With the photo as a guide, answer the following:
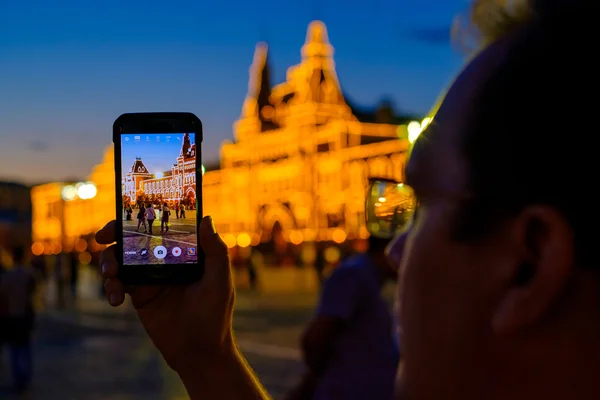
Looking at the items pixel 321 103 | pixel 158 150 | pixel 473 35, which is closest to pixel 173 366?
pixel 158 150

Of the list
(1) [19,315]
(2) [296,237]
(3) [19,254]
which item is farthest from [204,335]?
(2) [296,237]

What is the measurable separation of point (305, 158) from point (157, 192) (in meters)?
59.8

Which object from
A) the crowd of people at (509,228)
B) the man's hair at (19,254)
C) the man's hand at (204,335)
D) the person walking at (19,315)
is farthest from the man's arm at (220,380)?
the man's hair at (19,254)

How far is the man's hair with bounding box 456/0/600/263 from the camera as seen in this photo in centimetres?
91

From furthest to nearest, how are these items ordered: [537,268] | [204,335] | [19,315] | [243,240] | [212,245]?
1. [243,240]
2. [19,315]
3. [212,245]
4. [204,335]
5. [537,268]

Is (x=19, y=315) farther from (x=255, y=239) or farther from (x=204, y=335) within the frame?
(x=255, y=239)

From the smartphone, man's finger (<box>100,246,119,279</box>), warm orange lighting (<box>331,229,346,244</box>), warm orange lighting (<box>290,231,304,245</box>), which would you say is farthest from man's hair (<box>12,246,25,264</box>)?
warm orange lighting (<box>290,231,304,245</box>)

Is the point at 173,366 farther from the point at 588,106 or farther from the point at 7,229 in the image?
the point at 7,229

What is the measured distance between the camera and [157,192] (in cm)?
202

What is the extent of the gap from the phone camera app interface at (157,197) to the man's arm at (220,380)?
0.30 m

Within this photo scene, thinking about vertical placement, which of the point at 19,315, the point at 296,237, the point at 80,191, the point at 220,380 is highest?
the point at 80,191

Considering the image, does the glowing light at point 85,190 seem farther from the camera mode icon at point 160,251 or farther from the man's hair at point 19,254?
the camera mode icon at point 160,251

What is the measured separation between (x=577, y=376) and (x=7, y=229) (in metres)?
15.8

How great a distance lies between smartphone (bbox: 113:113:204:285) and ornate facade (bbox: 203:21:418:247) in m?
49.6
